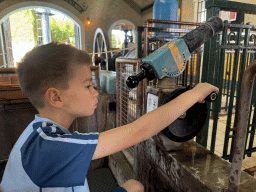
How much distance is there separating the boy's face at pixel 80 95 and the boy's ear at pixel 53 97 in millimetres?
21

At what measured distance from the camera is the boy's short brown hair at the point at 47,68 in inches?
28.5

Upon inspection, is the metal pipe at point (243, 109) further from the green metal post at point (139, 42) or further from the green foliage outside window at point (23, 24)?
the green foliage outside window at point (23, 24)

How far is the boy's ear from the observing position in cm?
74

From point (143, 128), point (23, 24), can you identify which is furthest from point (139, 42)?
point (23, 24)

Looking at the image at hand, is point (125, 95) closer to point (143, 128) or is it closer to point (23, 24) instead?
point (143, 128)

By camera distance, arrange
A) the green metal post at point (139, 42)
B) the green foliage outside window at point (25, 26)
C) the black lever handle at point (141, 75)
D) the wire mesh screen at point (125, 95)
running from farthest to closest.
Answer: the green foliage outside window at point (25, 26)
the green metal post at point (139, 42)
the wire mesh screen at point (125, 95)
the black lever handle at point (141, 75)

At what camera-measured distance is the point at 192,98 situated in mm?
749

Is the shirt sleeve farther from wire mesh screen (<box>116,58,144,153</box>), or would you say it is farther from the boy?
wire mesh screen (<box>116,58,144,153</box>)

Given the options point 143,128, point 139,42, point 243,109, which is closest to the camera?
point 243,109

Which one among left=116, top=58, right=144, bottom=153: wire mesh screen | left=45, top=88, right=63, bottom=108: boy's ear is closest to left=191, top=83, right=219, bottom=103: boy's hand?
left=45, top=88, right=63, bottom=108: boy's ear

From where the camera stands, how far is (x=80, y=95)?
780 mm

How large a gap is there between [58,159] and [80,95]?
0.27 m

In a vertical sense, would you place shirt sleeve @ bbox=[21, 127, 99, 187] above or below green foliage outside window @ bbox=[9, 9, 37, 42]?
below

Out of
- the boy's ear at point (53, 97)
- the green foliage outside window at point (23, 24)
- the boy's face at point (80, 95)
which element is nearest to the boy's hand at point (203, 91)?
the boy's face at point (80, 95)
